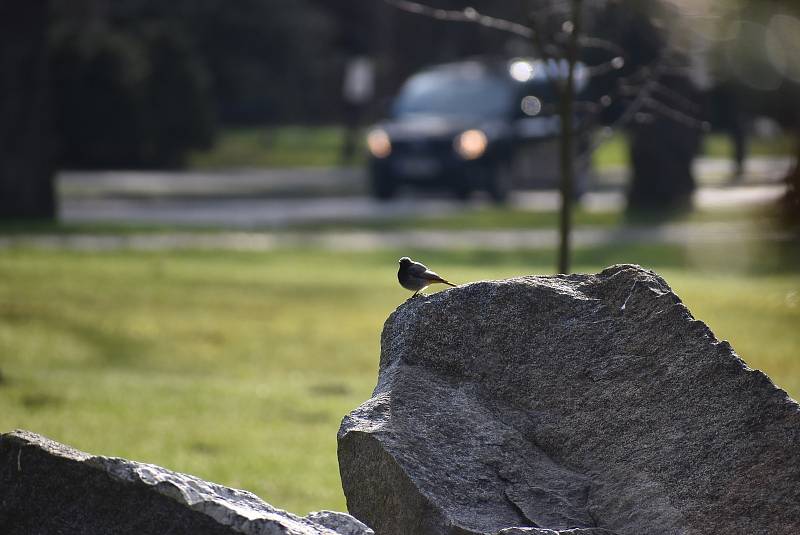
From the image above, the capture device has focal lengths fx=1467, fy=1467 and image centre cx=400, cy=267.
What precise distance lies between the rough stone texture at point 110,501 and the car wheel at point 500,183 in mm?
20024

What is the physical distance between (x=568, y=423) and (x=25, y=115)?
17.3m

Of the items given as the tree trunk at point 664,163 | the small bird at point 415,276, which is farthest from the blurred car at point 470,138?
the small bird at point 415,276

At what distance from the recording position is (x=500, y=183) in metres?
23.6

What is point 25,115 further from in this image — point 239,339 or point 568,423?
point 568,423

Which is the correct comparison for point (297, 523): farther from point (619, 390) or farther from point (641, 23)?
point (641, 23)

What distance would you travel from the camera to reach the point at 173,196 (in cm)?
2572

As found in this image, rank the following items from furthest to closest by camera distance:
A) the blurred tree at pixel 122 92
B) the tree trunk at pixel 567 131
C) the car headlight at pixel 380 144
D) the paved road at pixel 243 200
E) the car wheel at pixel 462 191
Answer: the blurred tree at pixel 122 92
the car wheel at pixel 462 191
the car headlight at pixel 380 144
the paved road at pixel 243 200
the tree trunk at pixel 567 131

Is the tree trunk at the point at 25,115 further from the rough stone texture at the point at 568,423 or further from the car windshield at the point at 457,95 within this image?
the rough stone texture at the point at 568,423

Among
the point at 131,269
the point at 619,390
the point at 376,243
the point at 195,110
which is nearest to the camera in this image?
the point at 619,390

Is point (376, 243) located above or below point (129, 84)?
below

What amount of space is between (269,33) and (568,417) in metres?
36.0

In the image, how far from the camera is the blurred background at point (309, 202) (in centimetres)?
731

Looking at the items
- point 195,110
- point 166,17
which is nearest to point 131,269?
point 195,110

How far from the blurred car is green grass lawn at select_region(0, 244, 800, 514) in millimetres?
5735
